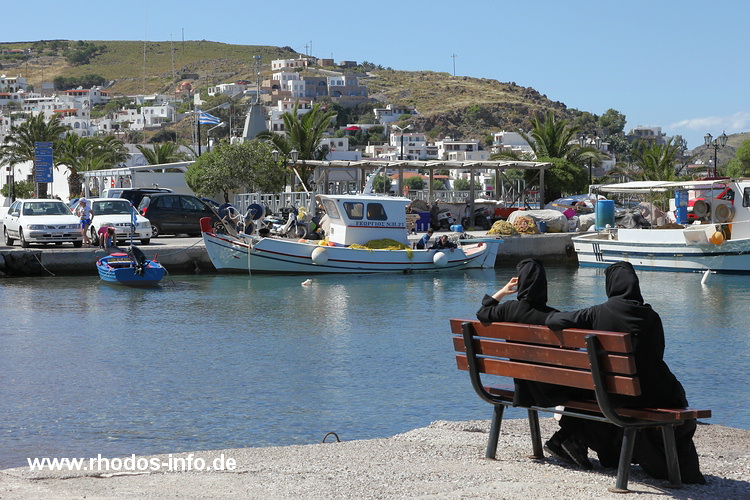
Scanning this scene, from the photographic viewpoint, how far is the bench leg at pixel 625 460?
5.80m

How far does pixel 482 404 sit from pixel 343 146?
13697 cm

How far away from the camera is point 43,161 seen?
3834 centimetres

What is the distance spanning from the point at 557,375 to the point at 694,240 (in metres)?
26.5

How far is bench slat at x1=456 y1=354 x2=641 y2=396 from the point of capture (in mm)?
5777

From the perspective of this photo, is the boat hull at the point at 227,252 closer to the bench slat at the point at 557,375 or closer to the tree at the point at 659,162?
the bench slat at the point at 557,375

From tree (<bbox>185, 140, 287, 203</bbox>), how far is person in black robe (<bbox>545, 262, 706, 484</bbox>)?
1414 inches

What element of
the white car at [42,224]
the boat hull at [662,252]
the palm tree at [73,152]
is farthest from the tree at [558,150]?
the palm tree at [73,152]

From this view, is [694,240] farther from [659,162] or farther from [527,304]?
[527,304]

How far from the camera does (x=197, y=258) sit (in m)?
29.8

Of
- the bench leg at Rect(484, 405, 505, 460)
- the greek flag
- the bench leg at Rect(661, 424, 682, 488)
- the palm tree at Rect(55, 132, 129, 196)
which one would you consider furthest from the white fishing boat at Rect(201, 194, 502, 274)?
the palm tree at Rect(55, 132, 129, 196)

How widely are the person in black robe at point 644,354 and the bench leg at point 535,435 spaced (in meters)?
0.70

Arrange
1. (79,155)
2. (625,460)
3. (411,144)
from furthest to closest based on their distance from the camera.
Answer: (411,144), (79,155), (625,460)

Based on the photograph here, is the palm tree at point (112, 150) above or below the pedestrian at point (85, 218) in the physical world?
above

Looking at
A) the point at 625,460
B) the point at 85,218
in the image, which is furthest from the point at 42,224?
the point at 625,460
